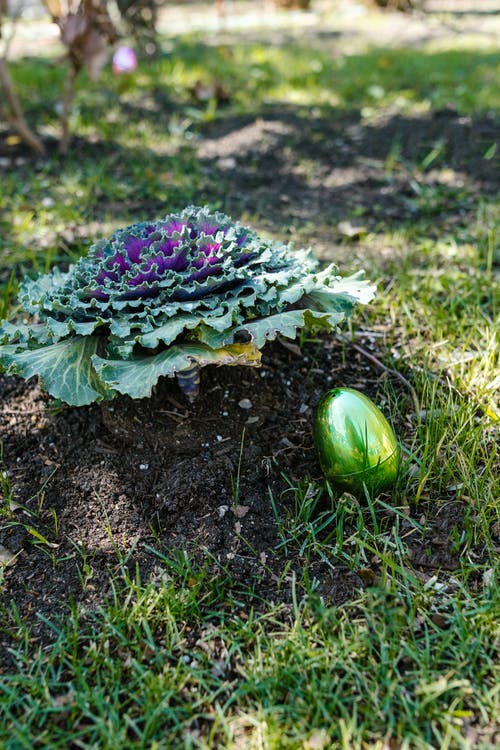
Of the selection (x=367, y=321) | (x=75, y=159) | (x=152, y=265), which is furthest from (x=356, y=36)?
(x=152, y=265)

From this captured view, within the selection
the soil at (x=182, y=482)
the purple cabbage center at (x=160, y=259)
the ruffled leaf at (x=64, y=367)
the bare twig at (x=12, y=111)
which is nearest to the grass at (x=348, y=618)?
the soil at (x=182, y=482)

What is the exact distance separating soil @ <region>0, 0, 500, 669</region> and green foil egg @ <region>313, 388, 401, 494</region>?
0.13 m

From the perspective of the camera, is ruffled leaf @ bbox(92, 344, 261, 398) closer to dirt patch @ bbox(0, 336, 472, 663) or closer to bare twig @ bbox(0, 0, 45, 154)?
dirt patch @ bbox(0, 336, 472, 663)

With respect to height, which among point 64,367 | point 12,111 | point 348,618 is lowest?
point 348,618

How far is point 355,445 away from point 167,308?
0.74 m

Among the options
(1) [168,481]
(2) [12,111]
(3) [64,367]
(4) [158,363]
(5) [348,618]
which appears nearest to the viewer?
(5) [348,618]

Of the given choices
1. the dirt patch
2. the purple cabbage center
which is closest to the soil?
the dirt patch

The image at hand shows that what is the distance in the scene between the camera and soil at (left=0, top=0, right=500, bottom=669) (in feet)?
6.48

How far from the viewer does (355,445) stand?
6.70 ft

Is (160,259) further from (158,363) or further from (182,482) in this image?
(182,482)

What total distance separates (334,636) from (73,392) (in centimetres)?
109

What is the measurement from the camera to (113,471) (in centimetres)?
230

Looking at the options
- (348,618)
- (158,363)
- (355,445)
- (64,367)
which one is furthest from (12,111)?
(348,618)

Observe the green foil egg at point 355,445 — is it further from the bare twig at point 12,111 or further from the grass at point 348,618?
the bare twig at point 12,111
